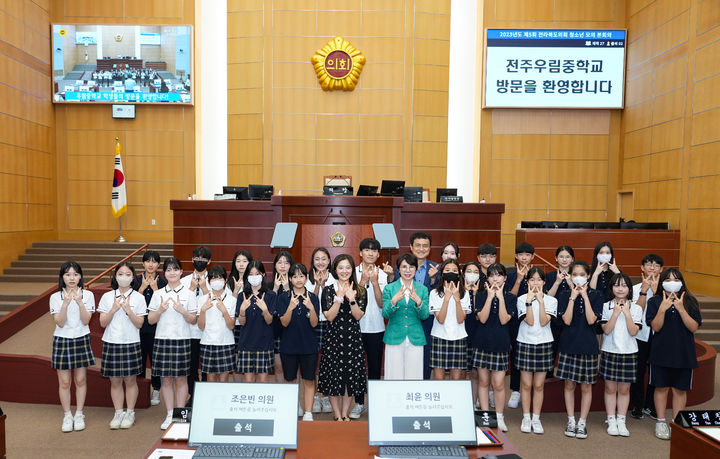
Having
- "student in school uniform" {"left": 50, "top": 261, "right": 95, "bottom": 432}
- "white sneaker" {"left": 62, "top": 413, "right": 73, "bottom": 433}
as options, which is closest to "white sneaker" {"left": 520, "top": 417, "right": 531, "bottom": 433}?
"student in school uniform" {"left": 50, "top": 261, "right": 95, "bottom": 432}

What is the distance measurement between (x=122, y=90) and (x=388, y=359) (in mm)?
9589

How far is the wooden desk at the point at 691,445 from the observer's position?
7.42 ft

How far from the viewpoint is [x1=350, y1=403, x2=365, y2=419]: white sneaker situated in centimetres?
413

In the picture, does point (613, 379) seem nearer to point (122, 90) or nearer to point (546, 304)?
point (546, 304)

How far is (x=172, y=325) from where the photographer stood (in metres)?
3.94

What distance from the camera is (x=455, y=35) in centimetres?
1092

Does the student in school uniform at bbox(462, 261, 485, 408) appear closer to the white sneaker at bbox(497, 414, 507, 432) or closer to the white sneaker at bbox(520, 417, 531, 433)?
the white sneaker at bbox(497, 414, 507, 432)

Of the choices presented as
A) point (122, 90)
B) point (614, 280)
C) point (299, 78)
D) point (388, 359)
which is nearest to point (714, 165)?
point (614, 280)

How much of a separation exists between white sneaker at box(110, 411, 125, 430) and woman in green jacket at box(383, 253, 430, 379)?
224 cm

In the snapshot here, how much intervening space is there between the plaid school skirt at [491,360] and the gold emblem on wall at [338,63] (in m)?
7.91

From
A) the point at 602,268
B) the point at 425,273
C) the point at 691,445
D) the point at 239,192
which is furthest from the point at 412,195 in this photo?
the point at 691,445

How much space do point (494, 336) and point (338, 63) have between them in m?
8.18

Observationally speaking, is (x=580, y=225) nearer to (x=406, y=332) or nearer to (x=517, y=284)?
(x=517, y=284)

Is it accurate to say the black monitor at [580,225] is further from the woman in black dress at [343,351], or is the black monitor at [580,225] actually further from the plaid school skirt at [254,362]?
the plaid school skirt at [254,362]
